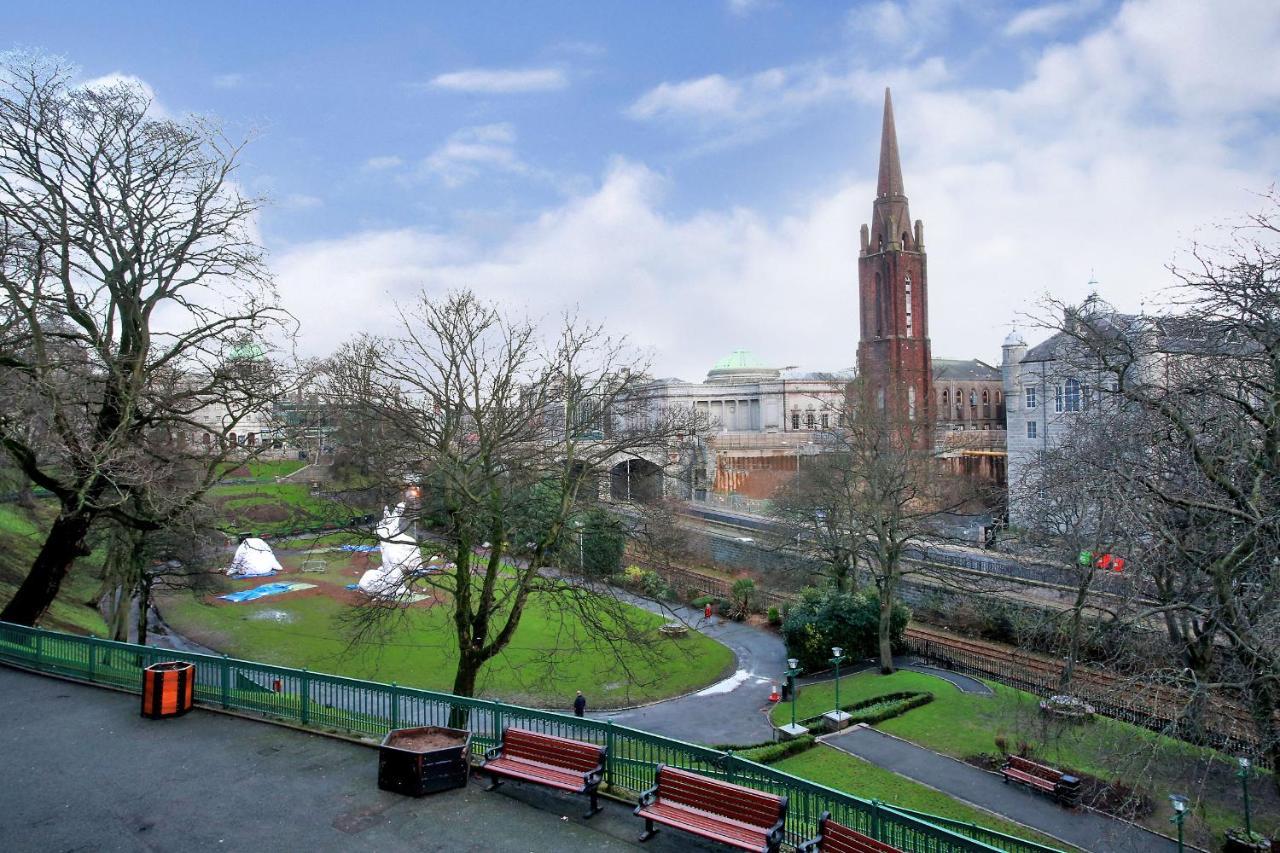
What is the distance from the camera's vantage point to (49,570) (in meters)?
16.0

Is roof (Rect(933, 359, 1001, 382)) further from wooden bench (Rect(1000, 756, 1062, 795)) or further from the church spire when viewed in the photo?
wooden bench (Rect(1000, 756, 1062, 795))

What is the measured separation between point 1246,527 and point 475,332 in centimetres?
1333

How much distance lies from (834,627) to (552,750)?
777 inches

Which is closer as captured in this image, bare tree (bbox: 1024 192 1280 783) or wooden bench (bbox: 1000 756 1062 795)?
bare tree (bbox: 1024 192 1280 783)

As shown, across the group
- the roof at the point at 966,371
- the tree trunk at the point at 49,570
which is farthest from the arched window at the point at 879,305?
the tree trunk at the point at 49,570

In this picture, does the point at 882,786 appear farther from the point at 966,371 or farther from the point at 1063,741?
the point at 966,371

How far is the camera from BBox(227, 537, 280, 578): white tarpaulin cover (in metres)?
39.7

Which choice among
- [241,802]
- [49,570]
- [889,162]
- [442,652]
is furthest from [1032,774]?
[889,162]

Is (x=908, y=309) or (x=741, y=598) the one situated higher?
(x=908, y=309)

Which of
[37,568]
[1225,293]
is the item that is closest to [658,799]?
[1225,293]

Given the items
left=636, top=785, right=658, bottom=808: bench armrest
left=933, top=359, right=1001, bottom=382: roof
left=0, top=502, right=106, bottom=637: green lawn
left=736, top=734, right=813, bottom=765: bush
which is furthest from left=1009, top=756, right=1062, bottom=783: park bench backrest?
left=933, top=359, right=1001, bottom=382: roof

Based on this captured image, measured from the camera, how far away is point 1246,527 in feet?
33.8

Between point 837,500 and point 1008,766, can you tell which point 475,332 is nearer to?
point 1008,766

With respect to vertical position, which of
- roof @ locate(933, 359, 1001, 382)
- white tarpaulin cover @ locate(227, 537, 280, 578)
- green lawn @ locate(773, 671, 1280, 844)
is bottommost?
green lawn @ locate(773, 671, 1280, 844)
